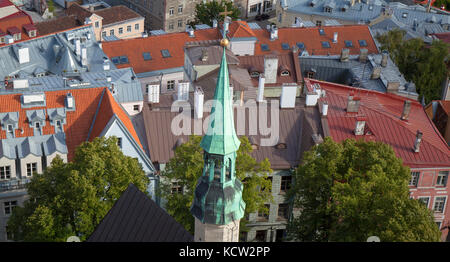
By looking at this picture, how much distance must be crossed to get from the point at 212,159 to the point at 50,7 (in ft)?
340

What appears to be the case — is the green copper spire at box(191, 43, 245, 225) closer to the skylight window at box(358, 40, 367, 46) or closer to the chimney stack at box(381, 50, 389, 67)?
the chimney stack at box(381, 50, 389, 67)

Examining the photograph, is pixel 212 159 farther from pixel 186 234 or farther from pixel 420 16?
pixel 420 16

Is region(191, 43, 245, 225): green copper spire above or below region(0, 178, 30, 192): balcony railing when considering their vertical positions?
above

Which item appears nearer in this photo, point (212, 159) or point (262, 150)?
point (212, 159)

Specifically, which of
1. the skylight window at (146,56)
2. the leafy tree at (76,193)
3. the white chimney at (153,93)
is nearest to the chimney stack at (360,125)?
the white chimney at (153,93)

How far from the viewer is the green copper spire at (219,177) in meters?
37.8

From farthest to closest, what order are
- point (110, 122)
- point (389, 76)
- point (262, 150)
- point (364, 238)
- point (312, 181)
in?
point (389, 76) → point (262, 150) → point (110, 122) → point (312, 181) → point (364, 238)

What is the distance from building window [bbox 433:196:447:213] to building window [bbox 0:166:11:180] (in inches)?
1615

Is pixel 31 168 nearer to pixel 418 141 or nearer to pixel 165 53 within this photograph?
pixel 165 53

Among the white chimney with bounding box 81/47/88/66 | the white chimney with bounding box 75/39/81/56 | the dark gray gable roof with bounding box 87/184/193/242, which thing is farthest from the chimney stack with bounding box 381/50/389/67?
the dark gray gable roof with bounding box 87/184/193/242

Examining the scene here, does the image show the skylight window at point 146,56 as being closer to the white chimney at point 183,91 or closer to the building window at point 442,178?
the white chimney at point 183,91

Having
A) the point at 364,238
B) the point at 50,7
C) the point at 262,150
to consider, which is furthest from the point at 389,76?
the point at 50,7

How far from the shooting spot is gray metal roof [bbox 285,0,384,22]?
11900cm

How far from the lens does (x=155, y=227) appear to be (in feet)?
148
